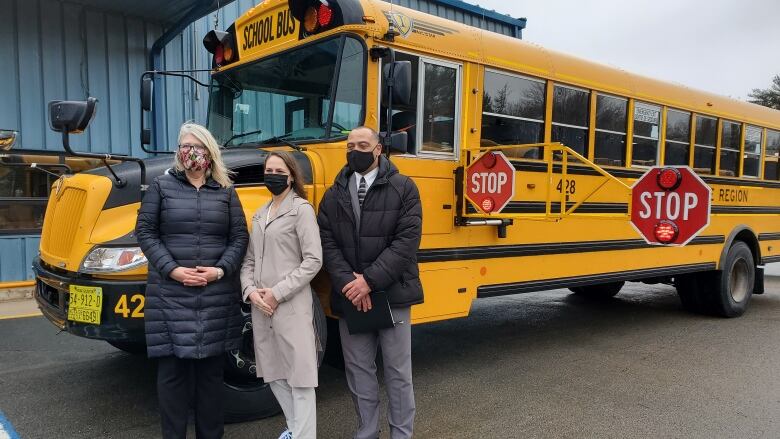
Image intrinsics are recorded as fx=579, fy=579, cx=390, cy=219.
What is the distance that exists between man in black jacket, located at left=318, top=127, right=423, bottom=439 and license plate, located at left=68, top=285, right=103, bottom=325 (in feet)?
3.97

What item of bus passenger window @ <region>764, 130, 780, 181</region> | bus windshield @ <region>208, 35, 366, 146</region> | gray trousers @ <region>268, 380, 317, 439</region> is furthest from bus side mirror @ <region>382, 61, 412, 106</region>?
bus passenger window @ <region>764, 130, 780, 181</region>

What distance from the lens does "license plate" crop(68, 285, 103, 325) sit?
3027 millimetres

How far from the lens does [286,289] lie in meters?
2.79

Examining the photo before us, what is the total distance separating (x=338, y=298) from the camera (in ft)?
10.1

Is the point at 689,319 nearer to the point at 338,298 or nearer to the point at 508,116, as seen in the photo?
the point at 508,116

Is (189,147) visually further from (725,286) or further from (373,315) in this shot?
(725,286)

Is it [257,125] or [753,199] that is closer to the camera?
[257,125]

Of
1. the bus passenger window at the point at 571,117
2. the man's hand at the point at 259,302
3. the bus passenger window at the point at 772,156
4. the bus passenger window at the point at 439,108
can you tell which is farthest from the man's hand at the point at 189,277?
the bus passenger window at the point at 772,156

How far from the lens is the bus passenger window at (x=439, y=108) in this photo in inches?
157

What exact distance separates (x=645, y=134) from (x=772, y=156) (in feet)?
9.53

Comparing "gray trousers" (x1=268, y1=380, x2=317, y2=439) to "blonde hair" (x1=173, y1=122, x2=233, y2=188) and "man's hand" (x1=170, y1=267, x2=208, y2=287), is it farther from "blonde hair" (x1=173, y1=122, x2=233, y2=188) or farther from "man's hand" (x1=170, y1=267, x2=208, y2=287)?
"blonde hair" (x1=173, y1=122, x2=233, y2=188)

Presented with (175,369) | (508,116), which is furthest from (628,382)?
(175,369)

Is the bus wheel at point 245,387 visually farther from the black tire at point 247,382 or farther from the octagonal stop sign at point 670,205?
the octagonal stop sign at point 670,205

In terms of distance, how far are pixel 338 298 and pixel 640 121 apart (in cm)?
391
